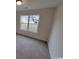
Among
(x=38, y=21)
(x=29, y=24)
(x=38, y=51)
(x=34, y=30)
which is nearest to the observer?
(x=38, y=51)

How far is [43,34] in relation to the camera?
6.53 metres

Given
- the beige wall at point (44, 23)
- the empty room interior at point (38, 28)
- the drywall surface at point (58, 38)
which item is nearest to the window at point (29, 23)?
the empty room interior at point (38, 28)

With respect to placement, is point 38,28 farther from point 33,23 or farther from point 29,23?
point 29,23

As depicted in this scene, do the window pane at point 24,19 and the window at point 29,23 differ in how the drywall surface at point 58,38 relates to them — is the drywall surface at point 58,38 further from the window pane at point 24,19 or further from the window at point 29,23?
the window pane at point 24,19

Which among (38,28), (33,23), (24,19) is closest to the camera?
(38,28)

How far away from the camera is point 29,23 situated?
8.11 meters

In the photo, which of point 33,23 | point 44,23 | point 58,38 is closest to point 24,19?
point 33,23

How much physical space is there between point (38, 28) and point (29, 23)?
1.40m

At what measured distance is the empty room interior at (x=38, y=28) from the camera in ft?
13.5

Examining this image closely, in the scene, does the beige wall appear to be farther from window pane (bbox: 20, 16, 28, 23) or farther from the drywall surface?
the drywall surface

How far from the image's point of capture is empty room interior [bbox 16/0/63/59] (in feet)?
13.5
